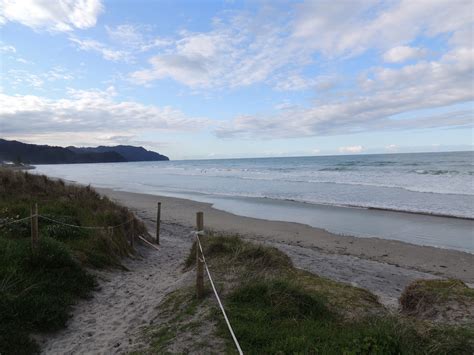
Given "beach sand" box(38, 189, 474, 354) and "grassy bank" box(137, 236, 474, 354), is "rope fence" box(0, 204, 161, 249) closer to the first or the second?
"beach sand" box(38, 189, 474, 354)

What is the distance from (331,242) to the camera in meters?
12.3

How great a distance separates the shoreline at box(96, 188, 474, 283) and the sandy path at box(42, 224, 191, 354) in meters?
5.15

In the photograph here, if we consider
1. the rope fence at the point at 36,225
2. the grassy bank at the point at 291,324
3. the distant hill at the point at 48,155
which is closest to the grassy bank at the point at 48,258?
the rope fence at the point at 36,225

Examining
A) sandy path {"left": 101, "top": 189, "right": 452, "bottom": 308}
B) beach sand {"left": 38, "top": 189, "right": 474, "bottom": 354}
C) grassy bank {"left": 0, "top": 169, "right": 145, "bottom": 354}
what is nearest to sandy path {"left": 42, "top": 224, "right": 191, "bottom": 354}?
beach sand {"left": 38, "top": 189, "right": 474, "bottom": 354}

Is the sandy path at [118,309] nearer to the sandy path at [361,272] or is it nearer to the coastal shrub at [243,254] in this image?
the coastal shrub at [243,254]

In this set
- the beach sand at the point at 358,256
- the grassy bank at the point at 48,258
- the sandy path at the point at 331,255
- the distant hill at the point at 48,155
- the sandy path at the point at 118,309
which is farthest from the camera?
the distant hill at the point at 48,155

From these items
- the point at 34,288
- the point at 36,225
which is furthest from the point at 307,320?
the point at 36,225

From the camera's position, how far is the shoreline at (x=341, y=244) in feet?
31.9

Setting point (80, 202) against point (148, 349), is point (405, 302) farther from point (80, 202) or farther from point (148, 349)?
point (80, 202)

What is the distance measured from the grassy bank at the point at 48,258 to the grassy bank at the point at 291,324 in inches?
65.2

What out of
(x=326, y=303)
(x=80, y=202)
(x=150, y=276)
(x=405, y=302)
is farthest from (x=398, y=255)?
(x=80, y=202)

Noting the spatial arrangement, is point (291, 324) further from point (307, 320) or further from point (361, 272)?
point (361, 272)

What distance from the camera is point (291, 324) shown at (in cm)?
429

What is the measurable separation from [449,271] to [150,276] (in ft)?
26.0
